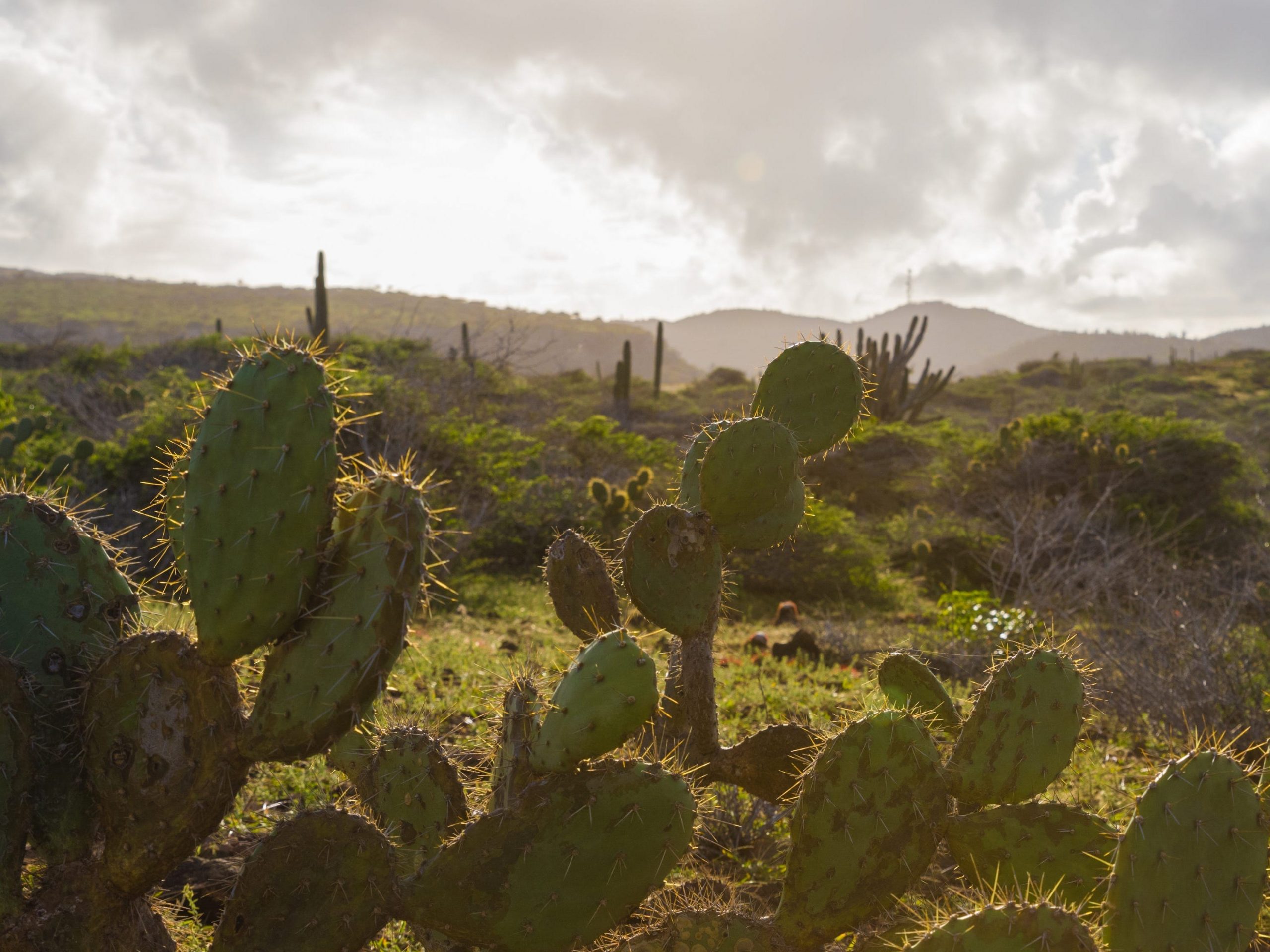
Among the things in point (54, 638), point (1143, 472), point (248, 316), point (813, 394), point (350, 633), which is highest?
point (248, 316)

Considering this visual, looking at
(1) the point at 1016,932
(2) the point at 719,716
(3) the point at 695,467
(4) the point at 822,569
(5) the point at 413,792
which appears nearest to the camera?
(1) the point at 1016,932

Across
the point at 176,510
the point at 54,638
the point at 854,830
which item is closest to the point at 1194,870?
the point at 854,830

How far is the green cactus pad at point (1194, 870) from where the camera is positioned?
1.66 m

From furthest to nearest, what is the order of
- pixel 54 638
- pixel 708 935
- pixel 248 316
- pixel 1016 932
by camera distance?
pixel 248 316 < pixel 54 638 < pixel 708 935 < pixel 1016 932

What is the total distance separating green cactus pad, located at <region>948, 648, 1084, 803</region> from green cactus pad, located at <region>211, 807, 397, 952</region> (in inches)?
56.4

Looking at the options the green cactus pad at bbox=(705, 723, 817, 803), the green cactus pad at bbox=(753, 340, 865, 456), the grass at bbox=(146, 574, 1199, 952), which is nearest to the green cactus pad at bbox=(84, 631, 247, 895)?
the grass at bbox=(146, 574, 1199, 952)

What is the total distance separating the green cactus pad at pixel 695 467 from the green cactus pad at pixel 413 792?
1103 mm

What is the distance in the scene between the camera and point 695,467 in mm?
2908

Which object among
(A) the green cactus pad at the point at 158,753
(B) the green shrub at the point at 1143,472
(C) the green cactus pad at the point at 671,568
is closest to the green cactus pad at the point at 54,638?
(A) the green cactus pad at the point at 158,753

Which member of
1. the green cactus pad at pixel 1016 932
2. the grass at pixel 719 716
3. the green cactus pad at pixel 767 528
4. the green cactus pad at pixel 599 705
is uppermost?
the green cactus pad at pixel 767 528

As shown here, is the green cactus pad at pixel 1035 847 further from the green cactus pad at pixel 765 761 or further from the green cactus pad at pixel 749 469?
the green cactus pad at pixel 749 469

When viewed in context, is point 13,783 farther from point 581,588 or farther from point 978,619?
point 978,619

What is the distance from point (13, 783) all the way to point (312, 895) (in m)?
0.67

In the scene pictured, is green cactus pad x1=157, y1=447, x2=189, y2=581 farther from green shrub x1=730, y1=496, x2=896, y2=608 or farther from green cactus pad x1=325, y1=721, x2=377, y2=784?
green shrub x1=730, y1=496, x2=896, y2=608
